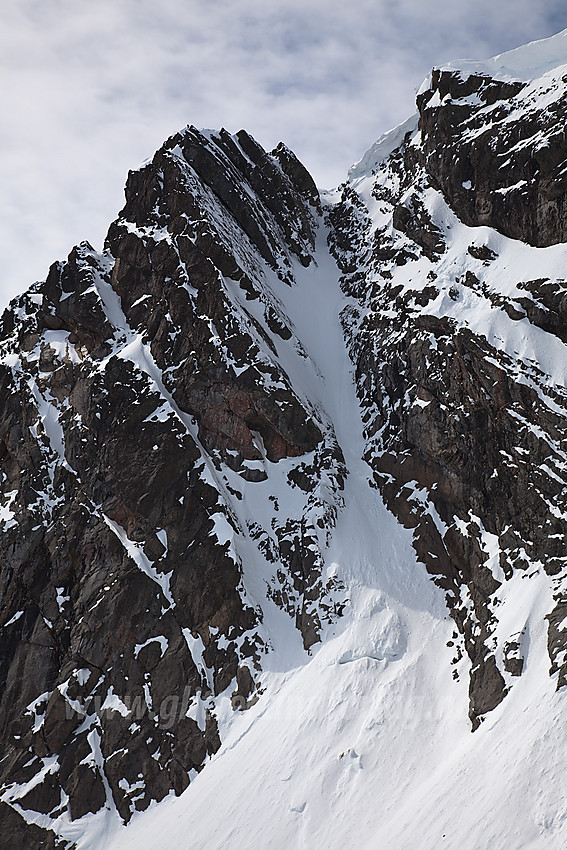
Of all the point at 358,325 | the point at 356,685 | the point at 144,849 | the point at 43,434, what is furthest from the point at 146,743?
the point at 358,325

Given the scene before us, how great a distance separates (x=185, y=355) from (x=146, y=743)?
76.7ft

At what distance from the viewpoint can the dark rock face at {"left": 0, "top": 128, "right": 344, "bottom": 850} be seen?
32.1 m

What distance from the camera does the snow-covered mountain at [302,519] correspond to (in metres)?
27.7

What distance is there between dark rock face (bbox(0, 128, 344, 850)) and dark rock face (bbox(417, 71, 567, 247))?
642 inches

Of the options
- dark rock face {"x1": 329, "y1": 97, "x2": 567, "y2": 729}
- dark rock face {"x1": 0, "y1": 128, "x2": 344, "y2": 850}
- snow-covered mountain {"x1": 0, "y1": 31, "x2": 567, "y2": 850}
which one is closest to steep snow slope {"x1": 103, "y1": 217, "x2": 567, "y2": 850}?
snow-covered mountain {"x1": 0, "y1": 31, "x2": 567, "y2": 850}

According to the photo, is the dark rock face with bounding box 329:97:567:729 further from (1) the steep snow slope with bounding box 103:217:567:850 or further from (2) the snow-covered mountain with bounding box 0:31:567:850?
(1) the steep snow slope with bounding box 103:217:567:850

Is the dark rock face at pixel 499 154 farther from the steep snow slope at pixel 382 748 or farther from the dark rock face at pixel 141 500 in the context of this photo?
the steep snow slope at pixel 382 748

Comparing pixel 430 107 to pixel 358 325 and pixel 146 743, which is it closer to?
pixel 358 325

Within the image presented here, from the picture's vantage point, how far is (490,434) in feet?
113

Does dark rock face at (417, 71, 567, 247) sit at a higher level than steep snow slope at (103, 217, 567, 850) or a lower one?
higher

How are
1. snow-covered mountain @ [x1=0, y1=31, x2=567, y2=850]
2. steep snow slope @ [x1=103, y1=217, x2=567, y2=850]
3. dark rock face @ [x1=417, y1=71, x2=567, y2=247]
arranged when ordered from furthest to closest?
dark rock face @ [x1=417, y1=71, x2=567, y2=247]
snow-covered mountain @ [x1=0, y1=31, x2=567, y2=850]
steep snow slope @ [x1=103, y1=217, x2=567, y2=850]

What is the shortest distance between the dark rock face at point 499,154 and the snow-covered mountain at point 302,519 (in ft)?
0.65

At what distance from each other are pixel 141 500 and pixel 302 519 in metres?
9.69

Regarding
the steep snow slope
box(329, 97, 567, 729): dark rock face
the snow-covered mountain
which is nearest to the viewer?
the steep snow slope
